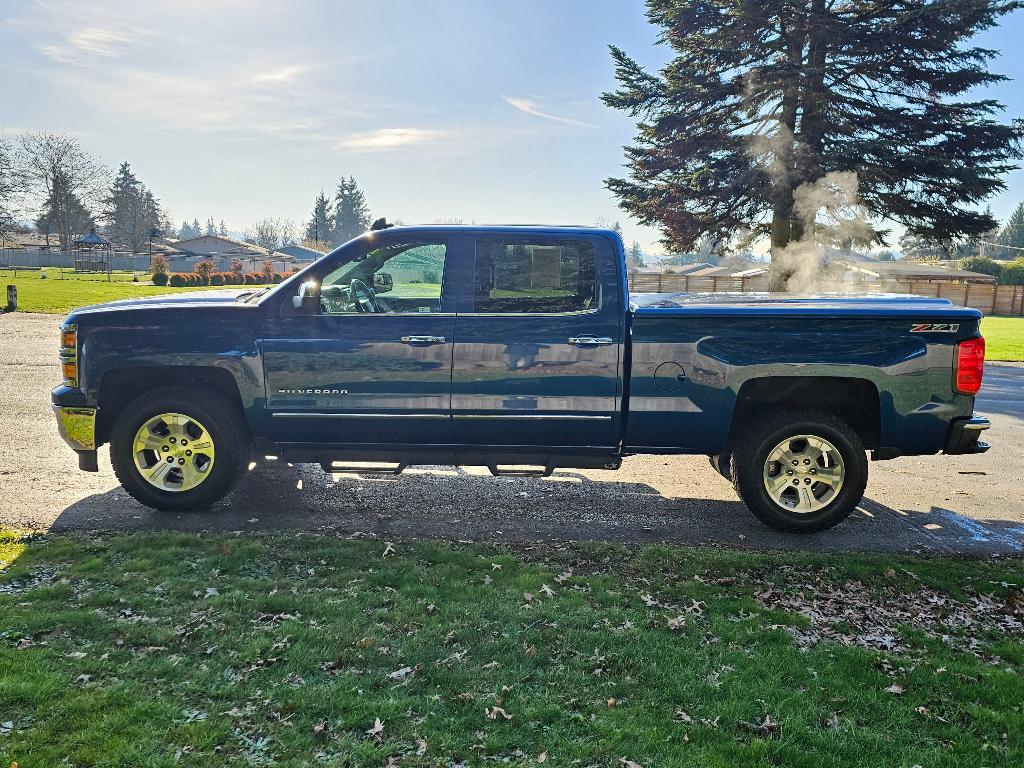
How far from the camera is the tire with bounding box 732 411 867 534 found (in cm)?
539

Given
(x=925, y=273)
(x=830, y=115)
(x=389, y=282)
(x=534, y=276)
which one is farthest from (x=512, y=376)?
(x=925, y=273)

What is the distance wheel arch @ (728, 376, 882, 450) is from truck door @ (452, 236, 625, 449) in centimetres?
97

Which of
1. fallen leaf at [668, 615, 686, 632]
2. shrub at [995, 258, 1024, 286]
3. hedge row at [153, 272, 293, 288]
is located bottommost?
fallen leaf at [668, 615, 686, 632]

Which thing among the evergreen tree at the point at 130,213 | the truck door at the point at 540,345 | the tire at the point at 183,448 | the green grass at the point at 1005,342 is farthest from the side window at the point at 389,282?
the evergreen tree at the point at 130,213

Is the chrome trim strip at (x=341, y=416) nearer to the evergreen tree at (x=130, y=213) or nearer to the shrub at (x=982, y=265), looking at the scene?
the shrub at (x=982, y=265)

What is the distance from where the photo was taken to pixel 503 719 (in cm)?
309

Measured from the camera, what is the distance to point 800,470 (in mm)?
5520

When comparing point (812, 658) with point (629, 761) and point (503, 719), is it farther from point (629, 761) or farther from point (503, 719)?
point (503, 719)

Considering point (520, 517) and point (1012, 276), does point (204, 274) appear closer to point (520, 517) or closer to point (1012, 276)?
point (520, 517)

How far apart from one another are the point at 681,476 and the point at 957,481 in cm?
259

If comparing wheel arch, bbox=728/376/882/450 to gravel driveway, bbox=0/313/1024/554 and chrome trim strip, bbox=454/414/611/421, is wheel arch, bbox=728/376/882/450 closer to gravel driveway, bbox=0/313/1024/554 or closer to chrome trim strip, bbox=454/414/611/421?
gravel driveway, bbox=0/313/1024/554

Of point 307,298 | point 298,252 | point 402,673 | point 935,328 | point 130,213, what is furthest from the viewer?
point 130,213

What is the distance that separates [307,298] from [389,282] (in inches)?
26.3

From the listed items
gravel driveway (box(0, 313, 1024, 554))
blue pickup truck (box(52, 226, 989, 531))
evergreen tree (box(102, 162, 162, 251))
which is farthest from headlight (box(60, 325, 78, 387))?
evergreen tree (box(102, 162, 162, 251))
